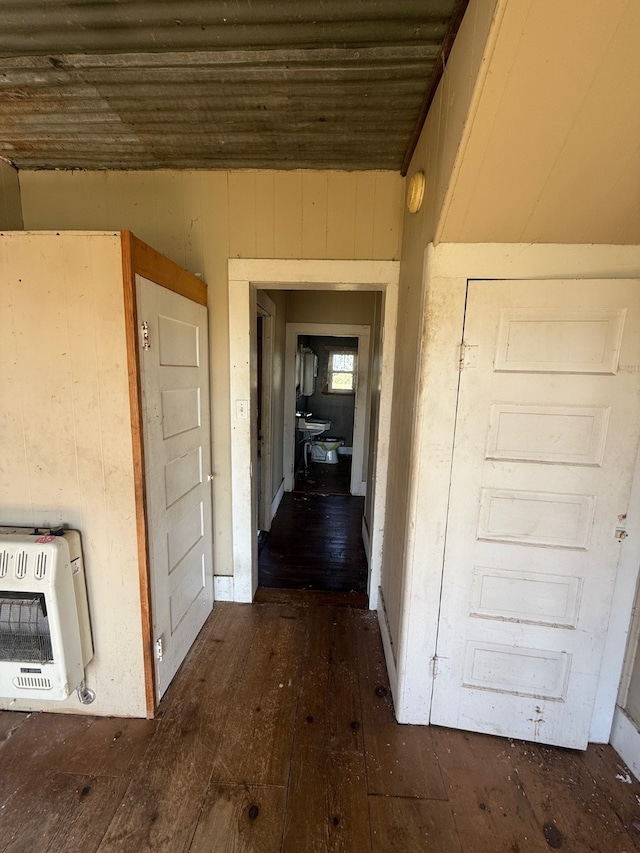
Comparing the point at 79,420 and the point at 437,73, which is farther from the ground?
the point at 437,73

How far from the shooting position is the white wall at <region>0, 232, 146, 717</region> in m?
1.32

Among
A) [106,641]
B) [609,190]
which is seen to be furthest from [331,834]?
[609,190]

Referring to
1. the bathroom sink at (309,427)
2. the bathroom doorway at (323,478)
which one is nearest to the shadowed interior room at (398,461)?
the bathroom doorway at (323,478)

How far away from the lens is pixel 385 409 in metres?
2.15

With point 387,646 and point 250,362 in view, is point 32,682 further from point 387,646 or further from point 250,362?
point 250,362

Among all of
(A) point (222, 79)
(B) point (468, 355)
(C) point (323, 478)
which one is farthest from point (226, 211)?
(C) point (323, 478)

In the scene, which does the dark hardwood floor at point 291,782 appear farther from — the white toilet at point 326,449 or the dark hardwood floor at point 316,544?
the white toilet at point 326,449

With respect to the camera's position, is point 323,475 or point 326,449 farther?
point 326,449

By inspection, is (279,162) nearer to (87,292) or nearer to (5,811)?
(87,292)

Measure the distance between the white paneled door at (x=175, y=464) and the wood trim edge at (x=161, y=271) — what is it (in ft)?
0.13

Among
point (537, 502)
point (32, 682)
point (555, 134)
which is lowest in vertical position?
point (32, 682)

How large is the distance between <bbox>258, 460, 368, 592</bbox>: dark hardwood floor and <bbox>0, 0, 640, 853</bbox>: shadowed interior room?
79 cm

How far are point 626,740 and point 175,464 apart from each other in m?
2.22

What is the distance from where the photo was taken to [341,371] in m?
6.60
